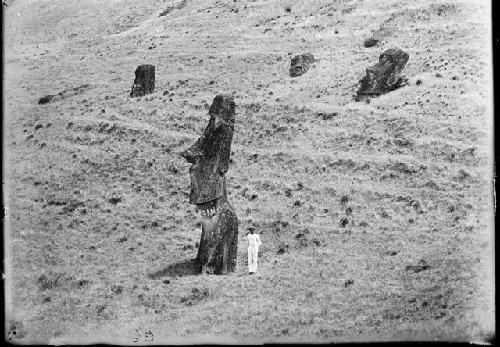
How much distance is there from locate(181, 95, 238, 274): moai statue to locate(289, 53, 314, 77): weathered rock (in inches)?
609

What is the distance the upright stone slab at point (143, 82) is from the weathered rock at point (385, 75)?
9.72 meters

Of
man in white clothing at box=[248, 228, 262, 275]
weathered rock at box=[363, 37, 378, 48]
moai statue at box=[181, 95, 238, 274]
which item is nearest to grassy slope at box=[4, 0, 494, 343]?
man in white clothing at box=[248, 228, 262, 275]

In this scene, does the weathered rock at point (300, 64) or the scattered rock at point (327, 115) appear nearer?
the scattered rock at point (327, 115)

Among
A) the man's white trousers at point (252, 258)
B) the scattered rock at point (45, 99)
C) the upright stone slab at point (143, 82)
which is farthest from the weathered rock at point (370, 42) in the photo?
the man's white trousers at point (252, 258)

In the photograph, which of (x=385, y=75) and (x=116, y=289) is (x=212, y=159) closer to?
(x=116, y=289)

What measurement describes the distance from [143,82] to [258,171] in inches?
392

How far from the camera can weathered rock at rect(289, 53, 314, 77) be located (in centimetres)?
3656

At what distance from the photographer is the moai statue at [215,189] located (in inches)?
835

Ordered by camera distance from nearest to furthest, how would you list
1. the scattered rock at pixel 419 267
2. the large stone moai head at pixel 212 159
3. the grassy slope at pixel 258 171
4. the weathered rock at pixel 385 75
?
the grassy slope at pixel 258 171, the scattered rock at pixel 419 267, the large stone moai head at pixel 212 159, the weathered rock at pixel 385 75

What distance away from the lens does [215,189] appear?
21.2 metres

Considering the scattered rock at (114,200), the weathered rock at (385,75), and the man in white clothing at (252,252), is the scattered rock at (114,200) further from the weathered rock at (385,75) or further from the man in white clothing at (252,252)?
the weathered rock at (385,75)

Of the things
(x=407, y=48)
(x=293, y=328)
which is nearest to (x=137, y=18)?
(x=407, y=48)

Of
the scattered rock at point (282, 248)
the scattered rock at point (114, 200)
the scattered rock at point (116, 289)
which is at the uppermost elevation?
the scattered rock at point (116, 289)

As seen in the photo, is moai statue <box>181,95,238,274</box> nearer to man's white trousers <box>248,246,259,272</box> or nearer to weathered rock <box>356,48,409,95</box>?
man's white trousers <box>248,246,259,272</box>
